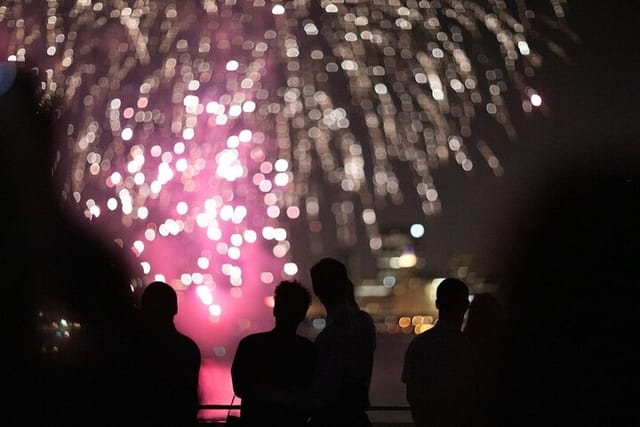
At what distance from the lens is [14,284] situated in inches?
288

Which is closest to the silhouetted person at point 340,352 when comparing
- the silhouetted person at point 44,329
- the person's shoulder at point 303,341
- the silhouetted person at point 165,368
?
the person's shoulder at point 303,341

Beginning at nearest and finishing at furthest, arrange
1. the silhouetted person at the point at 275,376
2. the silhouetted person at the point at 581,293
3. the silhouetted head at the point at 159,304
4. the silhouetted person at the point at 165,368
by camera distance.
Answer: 1. the silhouetted person at the point at 581,293
2. the silhouetted person at the point at 275,376
3. the silhouetted person at the point at 165,368
4. the silhouetted head at the point at 159,304

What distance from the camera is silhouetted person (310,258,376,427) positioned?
6.12 metres

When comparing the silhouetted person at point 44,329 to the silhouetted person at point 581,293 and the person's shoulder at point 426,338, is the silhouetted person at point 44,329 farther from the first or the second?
the silhouetted person at point 581,293

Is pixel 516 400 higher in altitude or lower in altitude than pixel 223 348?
higher

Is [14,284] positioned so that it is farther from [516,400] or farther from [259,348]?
[516,400]

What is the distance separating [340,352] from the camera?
6.17 metres

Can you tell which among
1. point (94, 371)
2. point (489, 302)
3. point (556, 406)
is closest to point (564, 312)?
point (556, 406)

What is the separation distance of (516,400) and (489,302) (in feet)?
7.94

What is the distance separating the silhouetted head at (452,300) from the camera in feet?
22.0

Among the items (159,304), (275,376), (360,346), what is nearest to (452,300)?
(360,346)

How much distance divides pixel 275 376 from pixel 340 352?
43cm

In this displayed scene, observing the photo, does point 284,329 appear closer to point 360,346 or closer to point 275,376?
point 275,376

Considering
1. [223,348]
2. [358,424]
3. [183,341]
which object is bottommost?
[223,348]
